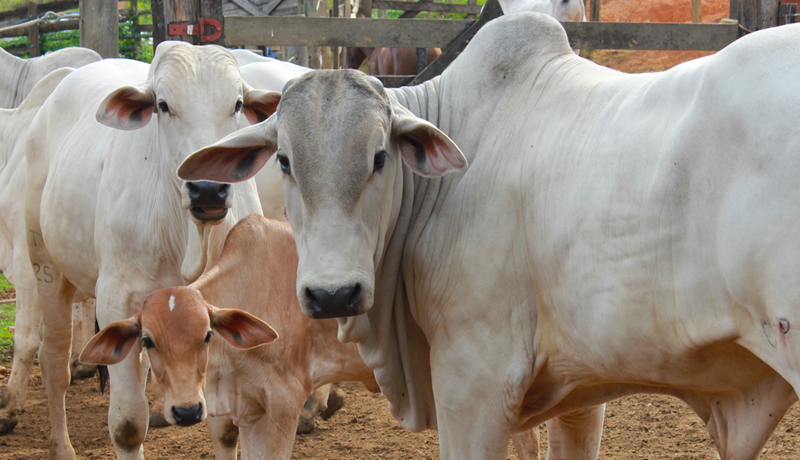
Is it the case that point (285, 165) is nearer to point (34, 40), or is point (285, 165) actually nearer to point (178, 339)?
point (178, 339)

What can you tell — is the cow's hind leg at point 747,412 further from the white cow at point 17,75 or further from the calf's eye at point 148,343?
the white cow at point 17,75

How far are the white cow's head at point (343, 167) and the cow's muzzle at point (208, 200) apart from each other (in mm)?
766

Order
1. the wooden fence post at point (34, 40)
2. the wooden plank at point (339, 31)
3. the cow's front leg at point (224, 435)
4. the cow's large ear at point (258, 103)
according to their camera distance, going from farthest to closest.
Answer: the wooden fence post at point (34, 40)
the wooden plank at point (339, 31)
the cow's front leg at point (224, 435)
the cow's large ear at point (258, 103)

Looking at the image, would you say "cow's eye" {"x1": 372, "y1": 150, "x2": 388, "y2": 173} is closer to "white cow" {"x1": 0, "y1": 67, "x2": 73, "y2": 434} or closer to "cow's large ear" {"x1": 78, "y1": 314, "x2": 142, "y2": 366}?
"cow's large ear" {"x1": 78, "y1": 314, "x2": 142, "y2": 366}

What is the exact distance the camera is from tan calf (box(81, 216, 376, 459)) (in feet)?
10.6

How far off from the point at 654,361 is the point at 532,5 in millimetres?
5379

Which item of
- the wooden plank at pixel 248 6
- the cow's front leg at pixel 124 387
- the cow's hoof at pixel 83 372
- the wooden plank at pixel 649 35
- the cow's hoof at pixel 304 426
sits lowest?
the cow's hoof at pixel 83 372

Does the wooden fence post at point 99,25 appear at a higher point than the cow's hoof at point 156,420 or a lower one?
higher

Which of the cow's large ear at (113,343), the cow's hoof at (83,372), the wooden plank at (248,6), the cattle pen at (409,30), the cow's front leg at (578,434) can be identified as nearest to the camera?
the cow's front leg at (578,434)

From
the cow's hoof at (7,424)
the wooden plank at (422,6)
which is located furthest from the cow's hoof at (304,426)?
the wooden plank at (422,6)

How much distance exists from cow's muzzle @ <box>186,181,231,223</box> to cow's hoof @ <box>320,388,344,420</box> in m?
2.13

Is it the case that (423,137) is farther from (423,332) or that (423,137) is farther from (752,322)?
(752,322)

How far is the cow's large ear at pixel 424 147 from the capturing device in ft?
7.27

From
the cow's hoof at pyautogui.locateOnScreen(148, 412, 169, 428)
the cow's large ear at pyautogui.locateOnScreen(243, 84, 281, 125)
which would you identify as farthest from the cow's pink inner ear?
the cow's hoof at pyautogui.locateOnScreen(148, 412, 169, 428)
